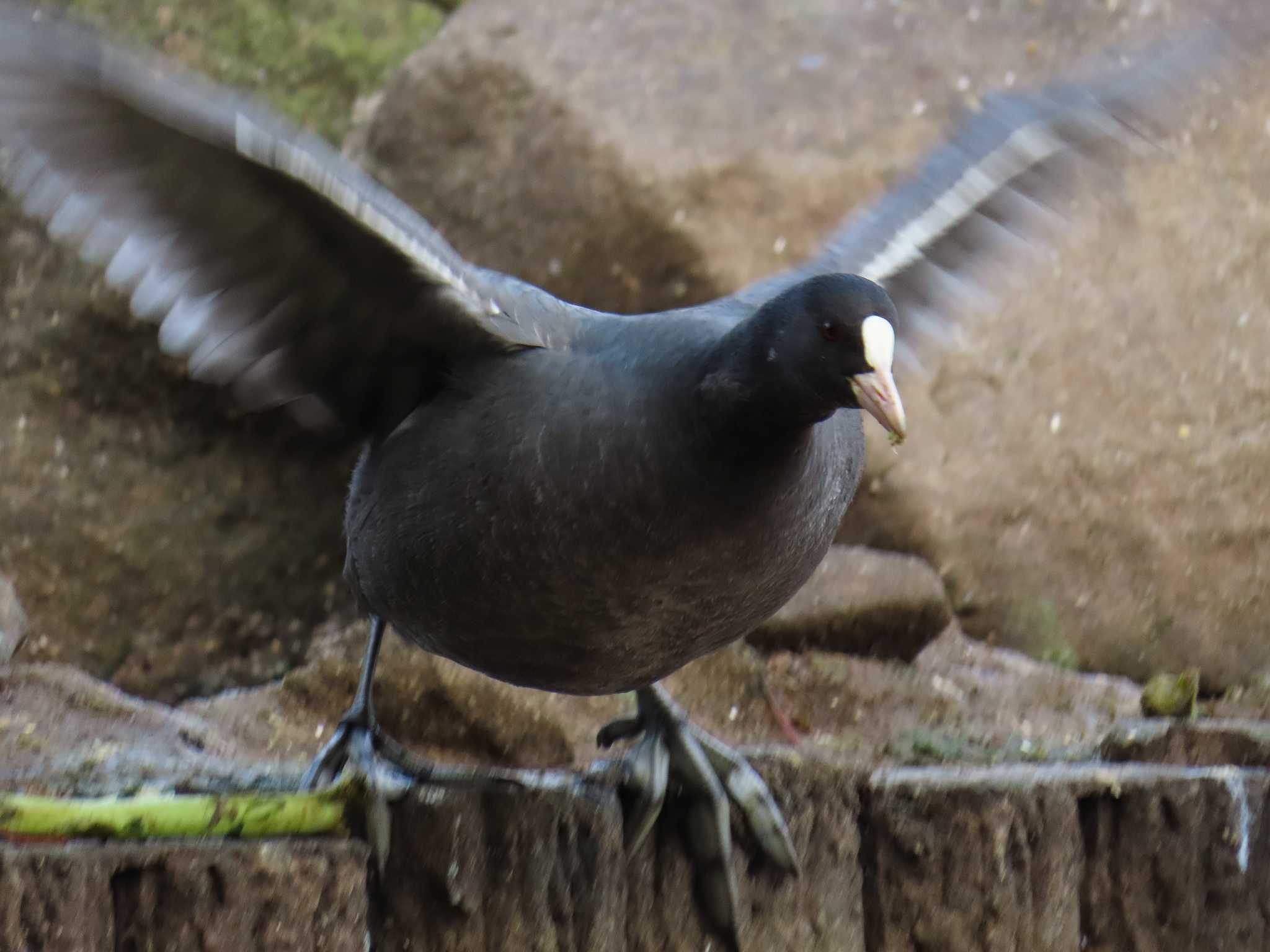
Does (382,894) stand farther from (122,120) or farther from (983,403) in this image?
(983,403)

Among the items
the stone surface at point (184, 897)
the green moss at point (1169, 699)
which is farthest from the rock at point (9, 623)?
the green moss at point (1169, 699)

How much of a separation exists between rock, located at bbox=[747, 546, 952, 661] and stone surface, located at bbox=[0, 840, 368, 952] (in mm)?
2927

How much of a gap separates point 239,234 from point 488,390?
0.50 m

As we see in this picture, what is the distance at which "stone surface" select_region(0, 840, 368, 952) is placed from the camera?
1779 millimetres

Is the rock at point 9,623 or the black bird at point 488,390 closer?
the black bird at point 488,390

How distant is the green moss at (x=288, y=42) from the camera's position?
542cm

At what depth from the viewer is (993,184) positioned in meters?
3.29

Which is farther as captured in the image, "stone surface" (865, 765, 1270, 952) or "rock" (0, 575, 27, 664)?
"rock" (0, 575, 27, 664)

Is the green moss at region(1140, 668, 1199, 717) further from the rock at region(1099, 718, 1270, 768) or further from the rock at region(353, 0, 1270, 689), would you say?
the rock at region(353, 0, 1270, 689)

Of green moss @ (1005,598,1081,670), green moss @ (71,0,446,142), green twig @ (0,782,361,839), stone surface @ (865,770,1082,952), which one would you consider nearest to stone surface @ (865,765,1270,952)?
stone surface @ (865,770,1082,952)

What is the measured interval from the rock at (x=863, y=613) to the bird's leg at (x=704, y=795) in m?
1.80

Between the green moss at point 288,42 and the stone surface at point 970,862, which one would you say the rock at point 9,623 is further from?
the stone surface at point 970,862

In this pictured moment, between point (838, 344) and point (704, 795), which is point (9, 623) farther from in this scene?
point (838, 344)

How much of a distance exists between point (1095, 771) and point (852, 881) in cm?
45
